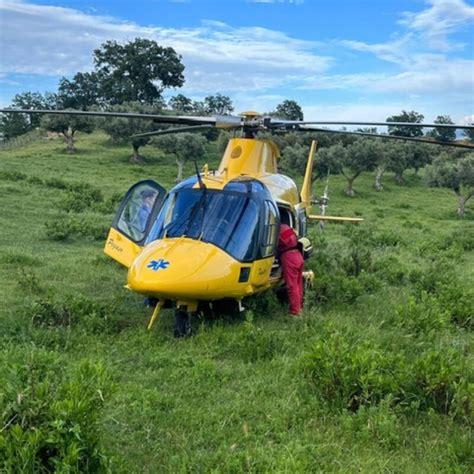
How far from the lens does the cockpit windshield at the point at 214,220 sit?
24.8 ft

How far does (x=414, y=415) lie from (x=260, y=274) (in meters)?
3.27

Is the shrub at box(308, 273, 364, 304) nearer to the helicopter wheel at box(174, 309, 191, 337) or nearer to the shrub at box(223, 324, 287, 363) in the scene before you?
the shrub at box(223, 324, 287, 363)

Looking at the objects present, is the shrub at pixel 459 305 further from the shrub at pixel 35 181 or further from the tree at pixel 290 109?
the tree at pixel 290 109

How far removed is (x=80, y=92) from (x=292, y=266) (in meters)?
67.9

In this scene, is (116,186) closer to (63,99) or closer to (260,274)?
(260,274)

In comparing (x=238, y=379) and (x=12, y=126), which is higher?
(x=12, y=126)

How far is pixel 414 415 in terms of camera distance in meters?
5.13

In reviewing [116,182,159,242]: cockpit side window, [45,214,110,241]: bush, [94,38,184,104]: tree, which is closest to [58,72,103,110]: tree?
[94,38,184,104]: tree

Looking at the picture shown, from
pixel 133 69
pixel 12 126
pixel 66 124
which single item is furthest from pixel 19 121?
pixel 66 124

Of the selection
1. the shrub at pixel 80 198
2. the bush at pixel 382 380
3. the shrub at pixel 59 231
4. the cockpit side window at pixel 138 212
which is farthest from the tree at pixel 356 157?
the bush at pixel 382 380

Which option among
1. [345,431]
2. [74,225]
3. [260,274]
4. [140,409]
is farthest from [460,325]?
[74,225]

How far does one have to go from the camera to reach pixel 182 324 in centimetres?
729

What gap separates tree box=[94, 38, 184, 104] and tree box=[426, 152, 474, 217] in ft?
133

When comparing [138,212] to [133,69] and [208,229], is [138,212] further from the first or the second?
[133,69]
